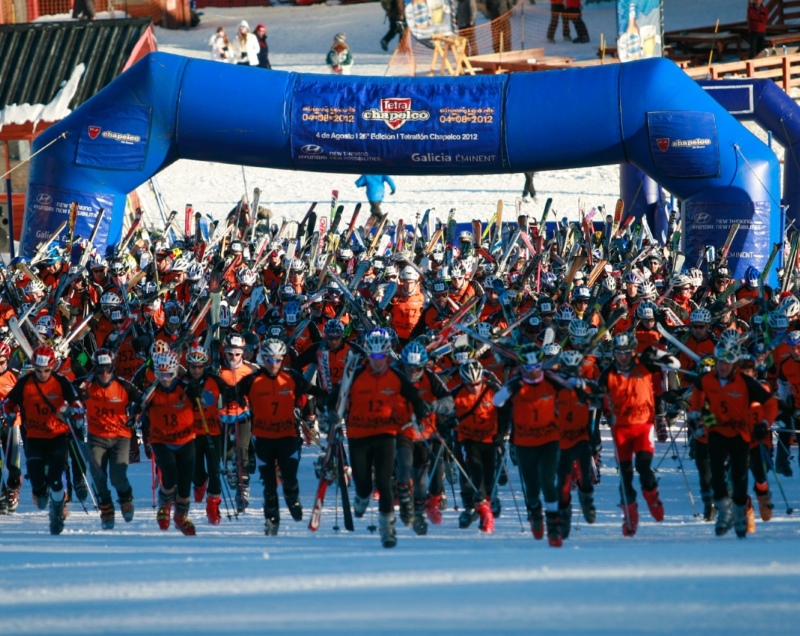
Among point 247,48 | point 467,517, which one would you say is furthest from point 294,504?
point 247,48

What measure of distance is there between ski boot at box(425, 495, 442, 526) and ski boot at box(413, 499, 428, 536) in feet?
1.29

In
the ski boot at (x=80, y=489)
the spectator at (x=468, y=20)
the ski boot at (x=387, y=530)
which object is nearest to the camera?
the ski boot at (x=387, y=530)

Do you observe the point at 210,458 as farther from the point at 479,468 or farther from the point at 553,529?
the point at 553,529

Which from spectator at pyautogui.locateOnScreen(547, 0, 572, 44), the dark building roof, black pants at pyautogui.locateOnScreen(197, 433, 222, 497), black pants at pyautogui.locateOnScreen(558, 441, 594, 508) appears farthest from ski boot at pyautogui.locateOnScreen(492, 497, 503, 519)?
spectator at pyautogui.locateOnScreen(547, 0, 572, 44)

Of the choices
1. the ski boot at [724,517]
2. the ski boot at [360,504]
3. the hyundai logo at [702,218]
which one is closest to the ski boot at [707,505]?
the ski boot at [724,517]

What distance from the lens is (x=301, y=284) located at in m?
18.8

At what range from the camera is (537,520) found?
11797 millimetres

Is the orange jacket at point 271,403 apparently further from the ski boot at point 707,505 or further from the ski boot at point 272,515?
the ski boot at point 707,505

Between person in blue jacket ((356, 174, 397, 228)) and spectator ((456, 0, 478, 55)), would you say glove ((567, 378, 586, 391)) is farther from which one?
spectator ((456, 0, 478, 55))

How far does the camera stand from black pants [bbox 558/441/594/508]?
11703mm

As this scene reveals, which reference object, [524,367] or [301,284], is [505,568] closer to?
[524,367]

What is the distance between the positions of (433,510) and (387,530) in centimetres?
152

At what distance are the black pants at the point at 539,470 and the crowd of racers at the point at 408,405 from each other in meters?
0.02

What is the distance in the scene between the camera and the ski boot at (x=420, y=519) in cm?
1232
